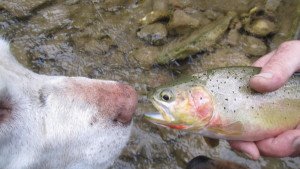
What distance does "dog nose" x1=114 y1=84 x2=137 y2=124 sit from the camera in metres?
3.48

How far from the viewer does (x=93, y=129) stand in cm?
353

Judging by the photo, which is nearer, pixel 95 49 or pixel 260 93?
pixel 260 93

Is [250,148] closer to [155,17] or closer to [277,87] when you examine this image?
[277,87]

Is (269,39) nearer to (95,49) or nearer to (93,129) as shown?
(95,49)

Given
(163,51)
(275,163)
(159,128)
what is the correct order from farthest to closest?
(163,51) → (159,128) → (275,163)

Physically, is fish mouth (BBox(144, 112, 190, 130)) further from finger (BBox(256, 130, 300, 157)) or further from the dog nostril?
finger (BBox(256, 130, 300, 157))

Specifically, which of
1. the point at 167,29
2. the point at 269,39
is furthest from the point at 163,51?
the point at 269,39

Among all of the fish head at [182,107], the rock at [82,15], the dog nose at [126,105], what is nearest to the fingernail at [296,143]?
the fish head at [182,107]

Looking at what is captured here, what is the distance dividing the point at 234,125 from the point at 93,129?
3.06 ft

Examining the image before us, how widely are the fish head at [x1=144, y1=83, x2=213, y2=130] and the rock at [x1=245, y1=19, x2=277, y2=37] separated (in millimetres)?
2966

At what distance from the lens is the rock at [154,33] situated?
20.2 ft

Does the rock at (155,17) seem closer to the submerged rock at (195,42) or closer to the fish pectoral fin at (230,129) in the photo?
the submerged rock at (195,42)

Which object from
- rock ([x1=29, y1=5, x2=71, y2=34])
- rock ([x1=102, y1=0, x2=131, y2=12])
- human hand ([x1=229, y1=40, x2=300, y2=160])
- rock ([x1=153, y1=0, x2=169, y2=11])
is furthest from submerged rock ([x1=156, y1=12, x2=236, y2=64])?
human hand ([x1=229, y1=40, x2=300, y2=160])

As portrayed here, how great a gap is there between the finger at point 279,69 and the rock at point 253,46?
200 cm
